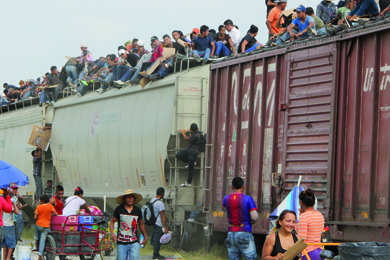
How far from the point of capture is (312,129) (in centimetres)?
1238

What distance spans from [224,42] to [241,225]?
881 centimetres

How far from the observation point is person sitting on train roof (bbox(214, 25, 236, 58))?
18281 millimetres

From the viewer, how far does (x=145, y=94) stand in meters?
18.3

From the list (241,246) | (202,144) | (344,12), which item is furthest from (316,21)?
(241,246)

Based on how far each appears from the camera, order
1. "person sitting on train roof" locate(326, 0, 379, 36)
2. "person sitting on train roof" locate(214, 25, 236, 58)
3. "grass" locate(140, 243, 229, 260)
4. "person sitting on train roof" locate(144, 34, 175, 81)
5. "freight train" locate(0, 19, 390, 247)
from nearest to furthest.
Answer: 1. "freight train" locate(0, 19, 390, 247)
2. "person sitting on train roof" locate(326, 0, 379, 36)
3. "grass" locate(140, 243, 229, 260)
4. "person sitting on train roof" locate(144, 34, 175, 81)
5. "person sitting on train roof" locate(214, 25, 236, 58)

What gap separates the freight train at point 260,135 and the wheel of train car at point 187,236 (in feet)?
0.06

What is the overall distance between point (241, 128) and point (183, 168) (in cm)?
269

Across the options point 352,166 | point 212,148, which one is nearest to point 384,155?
point 352,166

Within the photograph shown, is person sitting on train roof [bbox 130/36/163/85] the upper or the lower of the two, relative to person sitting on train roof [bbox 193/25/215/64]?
lower

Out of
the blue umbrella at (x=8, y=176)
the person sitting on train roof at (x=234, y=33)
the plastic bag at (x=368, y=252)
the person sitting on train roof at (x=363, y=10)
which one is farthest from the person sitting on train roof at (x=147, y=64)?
the plastic bag at (x=368, y=252)

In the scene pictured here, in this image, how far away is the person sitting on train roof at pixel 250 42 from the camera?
16531 mm

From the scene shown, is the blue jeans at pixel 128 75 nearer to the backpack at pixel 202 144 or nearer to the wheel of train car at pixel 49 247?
the backpack at pixel 202 144

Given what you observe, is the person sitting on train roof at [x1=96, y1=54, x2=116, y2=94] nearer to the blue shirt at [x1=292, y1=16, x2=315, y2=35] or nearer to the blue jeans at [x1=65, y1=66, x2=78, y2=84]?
the blue jeans at [x1=65, y1=66, x2=78, y2=84]

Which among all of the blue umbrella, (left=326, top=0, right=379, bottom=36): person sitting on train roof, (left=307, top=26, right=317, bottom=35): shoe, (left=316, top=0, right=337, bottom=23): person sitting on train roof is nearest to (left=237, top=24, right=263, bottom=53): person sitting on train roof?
(left=316, top=0, right=337, bottom=23): person sitting on train roof
